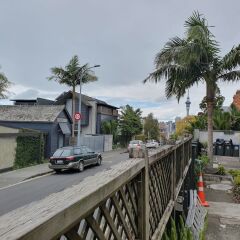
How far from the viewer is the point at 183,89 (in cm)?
1852

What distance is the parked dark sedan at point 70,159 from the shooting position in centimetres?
2139

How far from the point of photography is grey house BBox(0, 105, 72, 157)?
31281 millimetres

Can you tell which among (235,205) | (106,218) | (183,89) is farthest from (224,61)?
(106,218)

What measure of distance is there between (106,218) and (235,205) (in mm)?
9578

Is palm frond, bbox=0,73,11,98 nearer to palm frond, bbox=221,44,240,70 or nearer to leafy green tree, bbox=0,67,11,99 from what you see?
leafy green tree, bbox=0,67,11,99

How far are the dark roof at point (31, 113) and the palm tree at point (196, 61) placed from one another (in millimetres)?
16009

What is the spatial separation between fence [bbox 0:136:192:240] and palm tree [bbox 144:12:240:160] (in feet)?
44.5

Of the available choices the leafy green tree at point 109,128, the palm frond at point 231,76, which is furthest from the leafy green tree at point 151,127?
the palm frond at point 231,76

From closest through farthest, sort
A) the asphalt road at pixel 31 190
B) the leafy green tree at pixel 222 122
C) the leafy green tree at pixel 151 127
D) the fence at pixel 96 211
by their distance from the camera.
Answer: the fence at pixel 96 211 → the asphalt road at pixel 31 190 → the leafy green tree at pixel 222 122 → the leafy green tree at pixel 151 127

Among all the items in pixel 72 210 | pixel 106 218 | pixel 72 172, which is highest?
pixel 72 210

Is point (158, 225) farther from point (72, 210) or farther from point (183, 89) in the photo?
point (183, 89)

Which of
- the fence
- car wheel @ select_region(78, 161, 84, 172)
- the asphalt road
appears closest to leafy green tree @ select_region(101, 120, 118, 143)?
car wheel @ select_region(78, 161, 84, 172)

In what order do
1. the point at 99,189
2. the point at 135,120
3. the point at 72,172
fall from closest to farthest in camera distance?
the point at 99,189 → the point at 72,172 → the point at 135,120

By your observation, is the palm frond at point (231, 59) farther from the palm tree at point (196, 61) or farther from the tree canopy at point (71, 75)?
the tree canopy at point (71, 75)
